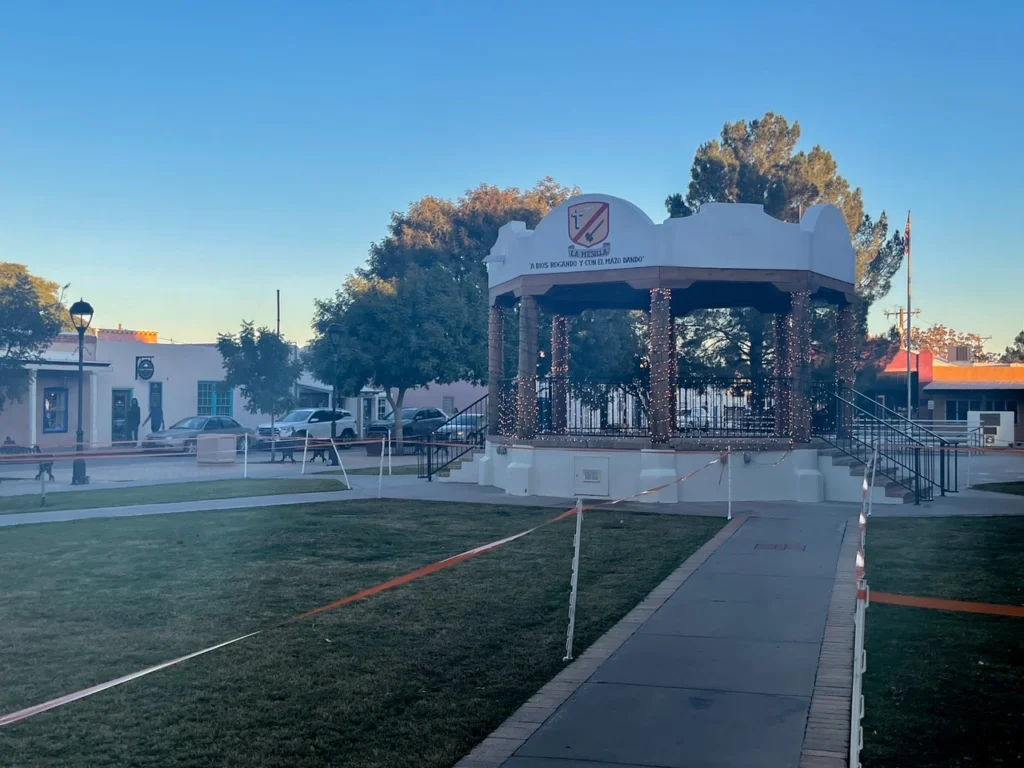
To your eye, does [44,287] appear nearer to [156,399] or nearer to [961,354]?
[156,399]

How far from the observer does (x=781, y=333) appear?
22.2 m

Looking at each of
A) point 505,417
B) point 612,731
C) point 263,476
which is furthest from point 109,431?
point 612,731

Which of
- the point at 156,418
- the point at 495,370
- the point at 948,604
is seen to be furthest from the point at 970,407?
the point at 948,604

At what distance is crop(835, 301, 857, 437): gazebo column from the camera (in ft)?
65.2

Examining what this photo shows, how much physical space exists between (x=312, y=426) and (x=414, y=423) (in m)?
6.29

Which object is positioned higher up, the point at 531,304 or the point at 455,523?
the point at 531,304

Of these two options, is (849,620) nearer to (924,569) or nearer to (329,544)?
(924,569)

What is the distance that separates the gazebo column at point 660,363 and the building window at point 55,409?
30.4 meters

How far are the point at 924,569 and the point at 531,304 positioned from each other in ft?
32.0

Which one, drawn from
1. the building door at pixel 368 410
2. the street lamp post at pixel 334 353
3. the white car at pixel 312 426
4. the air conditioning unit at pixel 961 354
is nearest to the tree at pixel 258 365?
the white car at pixel 312 426

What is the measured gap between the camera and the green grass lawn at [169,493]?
18859 millimetres

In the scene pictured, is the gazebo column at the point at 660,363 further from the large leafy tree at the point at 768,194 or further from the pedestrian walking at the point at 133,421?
the pedestrian walking at the point at 133,421

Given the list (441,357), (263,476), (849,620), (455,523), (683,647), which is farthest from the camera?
(441,357)

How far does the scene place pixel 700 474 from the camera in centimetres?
1797
